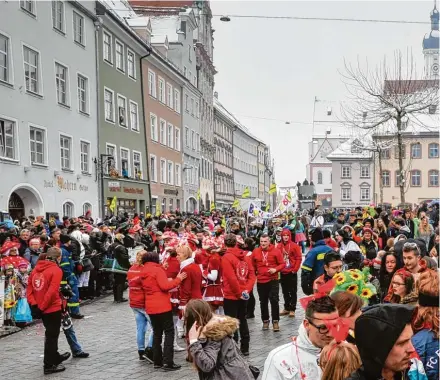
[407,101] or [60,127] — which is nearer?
[60,127]

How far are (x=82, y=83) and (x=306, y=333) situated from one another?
26.4 metres

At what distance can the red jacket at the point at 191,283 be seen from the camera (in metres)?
8.76

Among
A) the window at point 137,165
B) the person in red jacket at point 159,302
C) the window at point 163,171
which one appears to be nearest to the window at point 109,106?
the window at point 137,165

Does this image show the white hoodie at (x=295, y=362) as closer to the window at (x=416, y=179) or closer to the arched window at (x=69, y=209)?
the arched window at (x=69, y=209)

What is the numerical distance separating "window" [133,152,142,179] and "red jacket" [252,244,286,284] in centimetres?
2524

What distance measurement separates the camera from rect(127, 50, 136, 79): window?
34781mm

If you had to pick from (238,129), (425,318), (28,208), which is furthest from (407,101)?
(238,129)

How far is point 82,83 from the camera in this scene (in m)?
28.4

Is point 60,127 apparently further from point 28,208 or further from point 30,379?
point 30,379

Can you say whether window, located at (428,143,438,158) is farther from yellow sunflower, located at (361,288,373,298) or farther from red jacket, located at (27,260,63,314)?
yellow sunflower, located at (361,288,373,298)

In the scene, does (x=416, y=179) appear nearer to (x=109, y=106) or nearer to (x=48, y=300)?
(x=109, y=106)

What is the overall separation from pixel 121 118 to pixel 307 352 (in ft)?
100

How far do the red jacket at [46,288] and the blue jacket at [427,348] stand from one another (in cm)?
552

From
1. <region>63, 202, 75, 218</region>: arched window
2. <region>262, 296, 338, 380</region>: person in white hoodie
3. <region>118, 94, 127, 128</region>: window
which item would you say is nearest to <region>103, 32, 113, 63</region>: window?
<region>118, 94, 127, 128</region>: window
